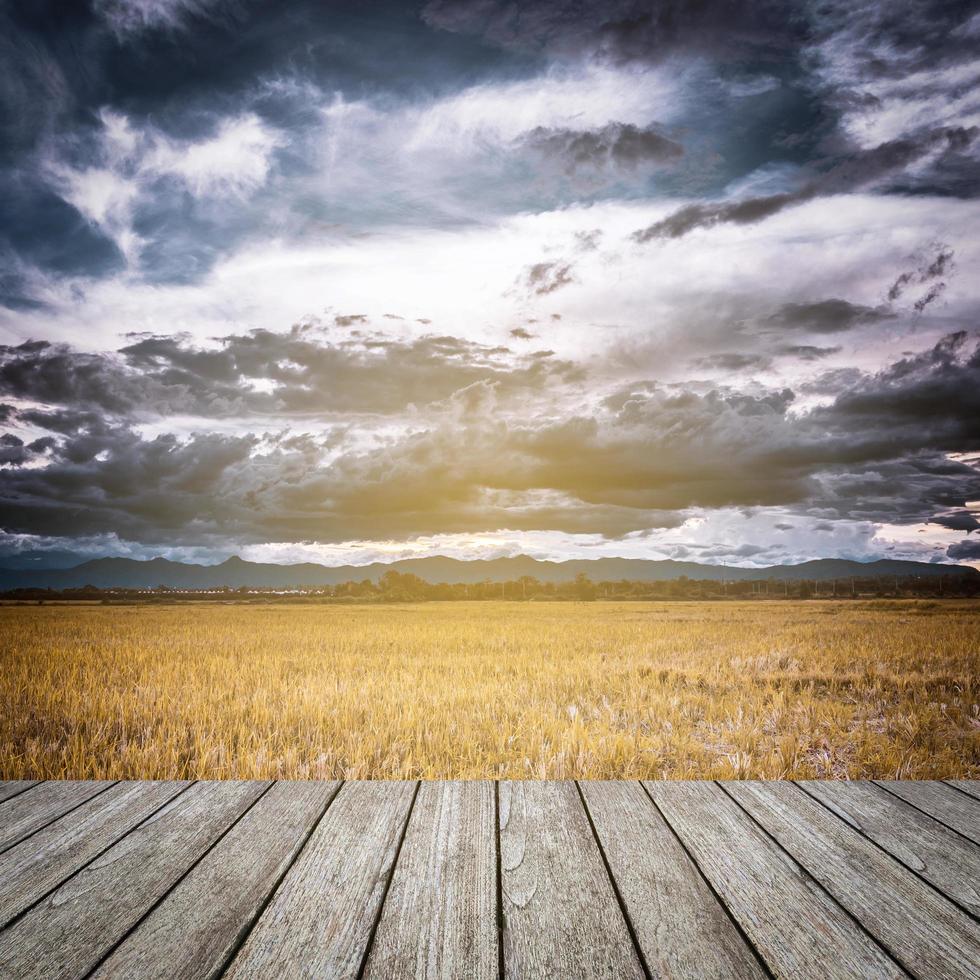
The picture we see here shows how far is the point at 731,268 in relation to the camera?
10.3 metres

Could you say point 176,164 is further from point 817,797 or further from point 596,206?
point 817,797

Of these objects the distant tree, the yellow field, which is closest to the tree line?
the distant tree

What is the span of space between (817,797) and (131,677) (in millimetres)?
9785

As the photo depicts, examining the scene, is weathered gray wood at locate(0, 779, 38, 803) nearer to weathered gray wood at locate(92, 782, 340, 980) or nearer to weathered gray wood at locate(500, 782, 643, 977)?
weathered gray wood at locate(92, 782, 340, 980)

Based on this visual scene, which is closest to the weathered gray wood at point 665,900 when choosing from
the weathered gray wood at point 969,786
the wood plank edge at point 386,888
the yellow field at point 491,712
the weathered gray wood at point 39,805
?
the wood plank edge at point 386,888

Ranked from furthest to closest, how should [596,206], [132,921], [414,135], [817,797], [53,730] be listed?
[596,206], [414,135], [53,730], [817,797], [132,921]

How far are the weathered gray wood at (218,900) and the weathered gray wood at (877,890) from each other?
6.68 ft

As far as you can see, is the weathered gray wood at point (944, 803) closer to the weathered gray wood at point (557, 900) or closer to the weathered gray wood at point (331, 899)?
the weathered gray wood at point (557, 900)

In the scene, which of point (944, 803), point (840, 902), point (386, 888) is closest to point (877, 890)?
point (840, 902)

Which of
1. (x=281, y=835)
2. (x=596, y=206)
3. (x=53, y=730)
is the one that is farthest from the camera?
(x=596, y=206)

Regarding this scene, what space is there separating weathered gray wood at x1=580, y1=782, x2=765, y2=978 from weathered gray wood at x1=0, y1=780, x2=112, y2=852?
8.46 feet

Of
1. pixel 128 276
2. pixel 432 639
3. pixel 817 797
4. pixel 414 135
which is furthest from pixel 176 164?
pixel 432 639

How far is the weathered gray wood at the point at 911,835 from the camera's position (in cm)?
243

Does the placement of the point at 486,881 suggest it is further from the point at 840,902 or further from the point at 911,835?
the point at 911,835
